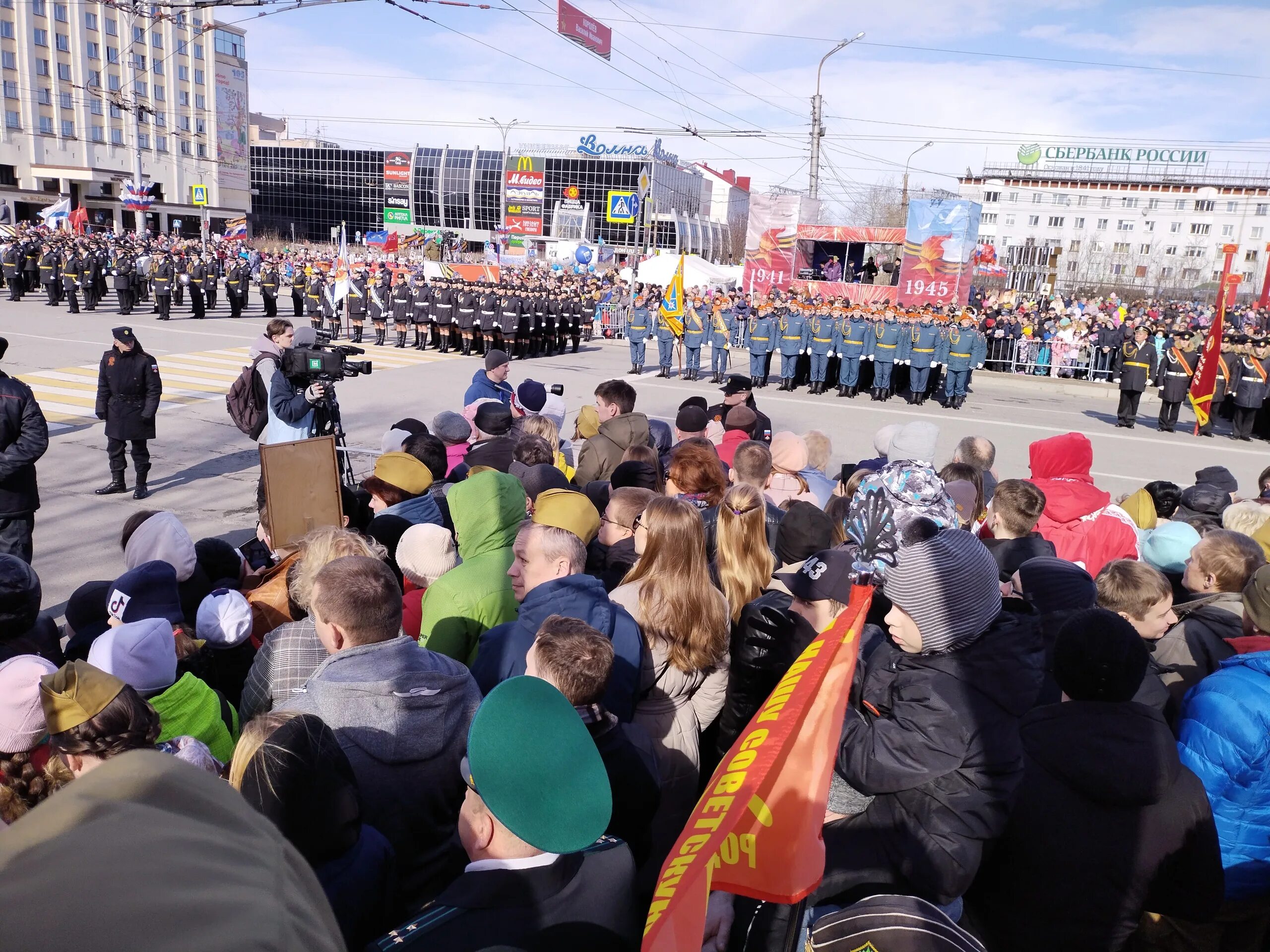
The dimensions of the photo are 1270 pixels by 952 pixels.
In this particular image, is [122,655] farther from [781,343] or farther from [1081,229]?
[1081,229]

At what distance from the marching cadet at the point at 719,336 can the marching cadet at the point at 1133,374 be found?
812 cm

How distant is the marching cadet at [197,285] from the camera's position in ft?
76.8

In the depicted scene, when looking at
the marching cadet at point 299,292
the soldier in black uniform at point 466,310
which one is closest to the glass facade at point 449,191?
the marching cadet at point 299,292

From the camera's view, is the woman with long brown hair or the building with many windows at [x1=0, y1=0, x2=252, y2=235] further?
the building with many windows at [x1=0, y1=0, x2=252, y2=235]

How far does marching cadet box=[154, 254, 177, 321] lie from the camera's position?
22906mm

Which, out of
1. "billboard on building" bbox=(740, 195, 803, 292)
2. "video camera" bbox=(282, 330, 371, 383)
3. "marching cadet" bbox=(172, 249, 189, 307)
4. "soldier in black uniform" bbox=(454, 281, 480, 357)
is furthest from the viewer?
"billboard on building" bbox=(740, 195, 803, 292)

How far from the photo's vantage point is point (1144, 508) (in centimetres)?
589

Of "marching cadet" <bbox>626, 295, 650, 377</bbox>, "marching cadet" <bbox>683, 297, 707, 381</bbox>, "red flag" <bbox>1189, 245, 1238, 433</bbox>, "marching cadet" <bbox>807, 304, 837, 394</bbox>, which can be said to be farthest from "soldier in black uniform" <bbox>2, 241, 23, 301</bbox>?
"red flag" <bbox>1189, 245, 1238, 433</bbox>

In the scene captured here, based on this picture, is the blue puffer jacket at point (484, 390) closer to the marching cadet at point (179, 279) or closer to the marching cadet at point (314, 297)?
the marching cadet at point (314, 297)

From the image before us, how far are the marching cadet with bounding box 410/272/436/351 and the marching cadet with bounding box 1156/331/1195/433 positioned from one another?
16.0 metres

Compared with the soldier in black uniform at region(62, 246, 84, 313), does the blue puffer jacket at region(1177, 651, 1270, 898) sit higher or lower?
lower

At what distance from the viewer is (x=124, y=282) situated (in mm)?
23219

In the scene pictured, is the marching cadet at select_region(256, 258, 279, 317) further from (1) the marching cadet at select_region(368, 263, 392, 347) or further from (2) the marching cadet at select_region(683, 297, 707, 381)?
(2) the marching cadet at select_region(683, 297, 707, 381)

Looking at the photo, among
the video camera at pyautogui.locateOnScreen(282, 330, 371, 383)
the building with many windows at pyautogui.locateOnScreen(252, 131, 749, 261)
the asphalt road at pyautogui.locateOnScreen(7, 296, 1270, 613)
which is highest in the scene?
the building with many windows at pyautogui.locateOnScreen(252, 131, 749, 261)
